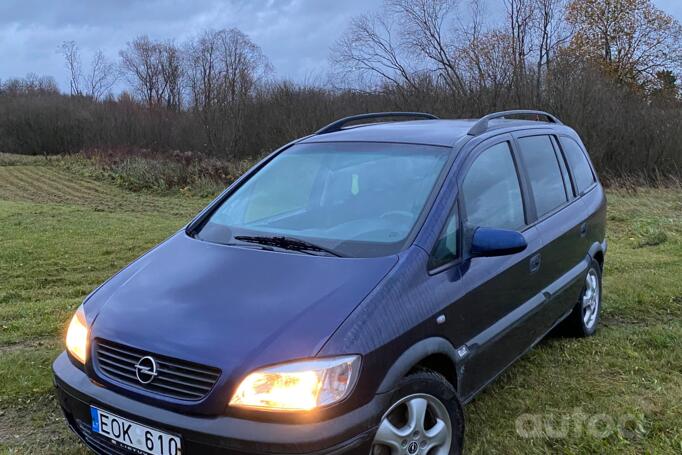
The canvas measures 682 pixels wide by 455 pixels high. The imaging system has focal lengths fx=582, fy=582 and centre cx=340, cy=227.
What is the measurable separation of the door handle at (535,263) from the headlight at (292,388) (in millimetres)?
1812

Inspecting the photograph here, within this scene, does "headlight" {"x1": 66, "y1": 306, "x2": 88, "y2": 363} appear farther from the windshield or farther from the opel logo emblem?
the windshield

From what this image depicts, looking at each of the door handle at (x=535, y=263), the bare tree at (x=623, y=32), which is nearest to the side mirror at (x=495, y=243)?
the door handle at (x=535, y=263)

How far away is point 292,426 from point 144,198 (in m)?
16.6

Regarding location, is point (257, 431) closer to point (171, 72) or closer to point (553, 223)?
point (553, 223)

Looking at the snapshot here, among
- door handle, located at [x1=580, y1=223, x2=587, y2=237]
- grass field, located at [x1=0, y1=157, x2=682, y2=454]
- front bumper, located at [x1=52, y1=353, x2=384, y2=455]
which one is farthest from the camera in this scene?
door handle, located at [x1=580, y1=223, x2=587, y2=237]

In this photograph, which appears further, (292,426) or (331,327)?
(331,327)

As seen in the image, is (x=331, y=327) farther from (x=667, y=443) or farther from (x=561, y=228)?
(x=561, y=228)

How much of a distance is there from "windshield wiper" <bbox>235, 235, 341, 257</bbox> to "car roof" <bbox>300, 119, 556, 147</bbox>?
1004 millimetres

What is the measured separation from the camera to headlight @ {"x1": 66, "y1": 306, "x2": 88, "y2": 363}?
264 cm

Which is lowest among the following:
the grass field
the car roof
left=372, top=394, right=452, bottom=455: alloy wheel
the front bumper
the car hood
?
the grass field

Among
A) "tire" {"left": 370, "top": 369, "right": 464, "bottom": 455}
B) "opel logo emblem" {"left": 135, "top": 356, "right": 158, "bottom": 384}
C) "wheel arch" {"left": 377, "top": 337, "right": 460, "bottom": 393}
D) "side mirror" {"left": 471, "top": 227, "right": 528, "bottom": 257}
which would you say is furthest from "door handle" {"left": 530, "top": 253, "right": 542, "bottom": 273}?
"opel logo emblem" {"left": 135, "top": 356, "right": 158, "bottom": 384}

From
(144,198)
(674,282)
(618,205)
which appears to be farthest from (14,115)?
(674,282)

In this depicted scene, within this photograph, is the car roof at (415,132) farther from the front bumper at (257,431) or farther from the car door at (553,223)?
the front bumper at (257,431)

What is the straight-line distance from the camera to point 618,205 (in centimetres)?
1309
